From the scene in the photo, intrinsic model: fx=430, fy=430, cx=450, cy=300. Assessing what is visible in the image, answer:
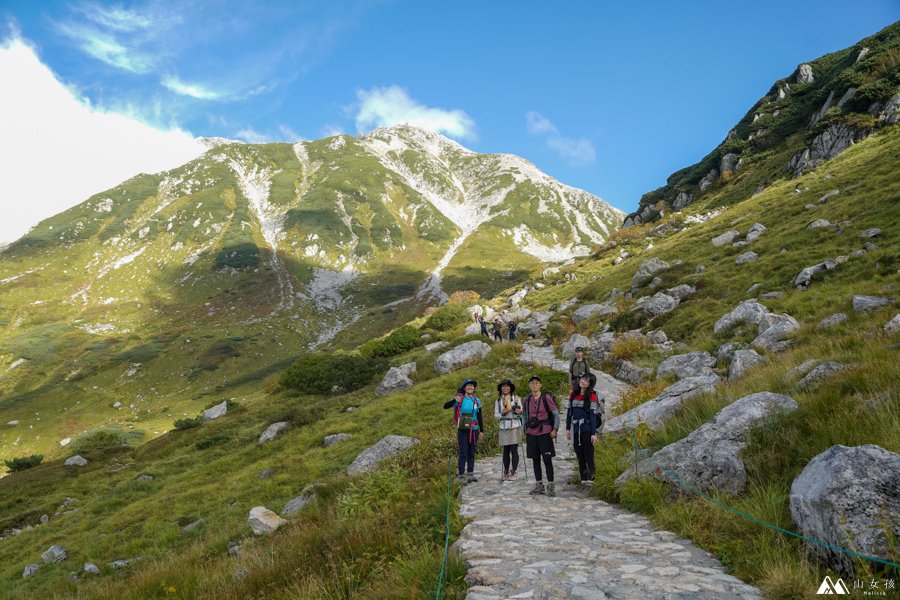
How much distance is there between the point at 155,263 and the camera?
139 metres

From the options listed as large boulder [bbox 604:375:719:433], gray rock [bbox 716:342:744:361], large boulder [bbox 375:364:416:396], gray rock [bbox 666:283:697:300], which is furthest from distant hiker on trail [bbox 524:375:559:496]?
gray rock [bbox 666:283:697:300]

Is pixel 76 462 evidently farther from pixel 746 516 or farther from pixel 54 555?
pixel 746 516

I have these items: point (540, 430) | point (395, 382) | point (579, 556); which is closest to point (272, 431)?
point (395, 382)

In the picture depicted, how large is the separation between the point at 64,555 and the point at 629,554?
20.0m

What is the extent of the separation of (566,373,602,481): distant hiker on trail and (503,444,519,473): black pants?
178 cm

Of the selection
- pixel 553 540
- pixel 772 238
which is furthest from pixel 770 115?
pixel 553 540

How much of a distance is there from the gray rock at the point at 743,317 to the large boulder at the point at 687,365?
2.51m

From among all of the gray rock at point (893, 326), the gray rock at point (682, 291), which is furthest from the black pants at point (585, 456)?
the gray rock at point (682, 291)

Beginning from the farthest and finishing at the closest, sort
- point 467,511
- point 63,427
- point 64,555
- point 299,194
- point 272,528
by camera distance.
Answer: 1. point 299,194
2. point 63,427
3. point 64,555
4. point 272,528
5. point 467,511

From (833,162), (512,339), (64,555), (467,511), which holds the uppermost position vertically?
(833,162)

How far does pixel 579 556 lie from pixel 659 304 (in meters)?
23.3

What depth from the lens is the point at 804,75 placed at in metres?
75.6

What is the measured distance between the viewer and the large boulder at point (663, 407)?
10398 mm

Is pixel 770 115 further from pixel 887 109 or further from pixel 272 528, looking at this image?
pixel 272 528
